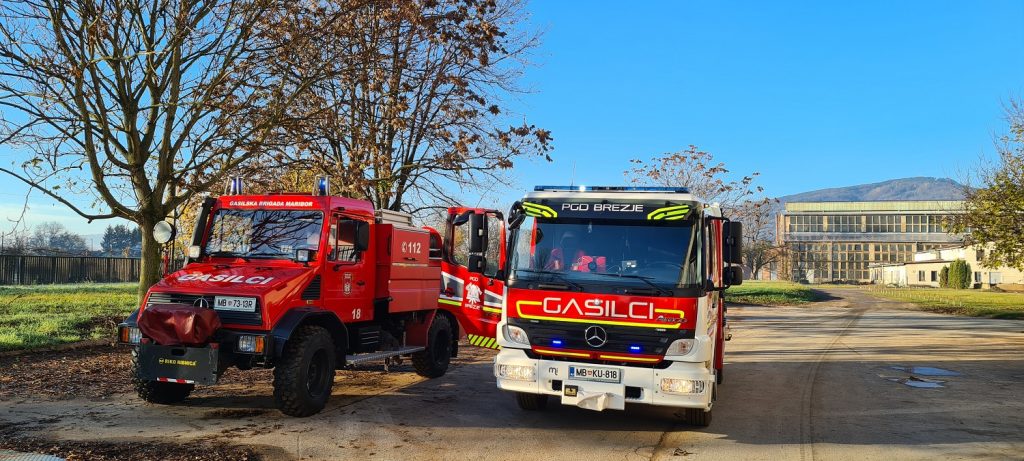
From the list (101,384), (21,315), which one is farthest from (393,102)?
(21,315)

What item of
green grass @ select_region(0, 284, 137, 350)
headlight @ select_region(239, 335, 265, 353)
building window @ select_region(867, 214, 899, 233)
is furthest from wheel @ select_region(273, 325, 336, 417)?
building window @ select_region(867, 214, 899, 233)

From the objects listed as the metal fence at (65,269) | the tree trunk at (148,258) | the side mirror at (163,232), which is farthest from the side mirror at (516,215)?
the metal fence at (65,269)

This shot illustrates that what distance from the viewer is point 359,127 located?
52.4 feet

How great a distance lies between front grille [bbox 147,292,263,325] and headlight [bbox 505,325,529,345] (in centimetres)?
265

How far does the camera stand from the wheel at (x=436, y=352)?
1128 centimetres

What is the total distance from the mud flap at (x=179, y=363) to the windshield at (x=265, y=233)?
1.55 metres

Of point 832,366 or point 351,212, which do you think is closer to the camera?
point 351,212

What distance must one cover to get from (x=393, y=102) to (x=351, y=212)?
24.5 ft

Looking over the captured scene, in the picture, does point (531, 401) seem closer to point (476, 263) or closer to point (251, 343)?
point (476, 263)

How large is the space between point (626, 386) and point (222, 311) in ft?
14.4

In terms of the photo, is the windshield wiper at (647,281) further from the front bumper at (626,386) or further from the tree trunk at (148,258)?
the tree trunk at (148,258)

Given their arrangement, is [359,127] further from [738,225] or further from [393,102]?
[738,225]

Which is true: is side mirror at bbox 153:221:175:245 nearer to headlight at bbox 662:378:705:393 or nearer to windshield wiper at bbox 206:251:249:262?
windshield wiper at bbox 206:251:249:262

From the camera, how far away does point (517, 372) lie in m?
7.64
